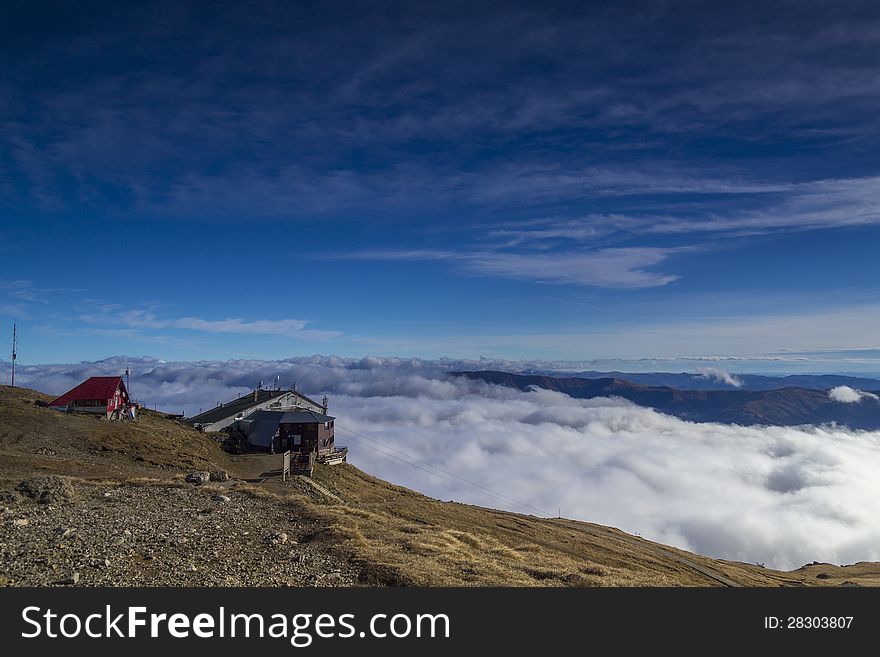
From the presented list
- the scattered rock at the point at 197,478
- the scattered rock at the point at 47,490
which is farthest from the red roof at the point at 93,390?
the scattered rock at the point at 47,490

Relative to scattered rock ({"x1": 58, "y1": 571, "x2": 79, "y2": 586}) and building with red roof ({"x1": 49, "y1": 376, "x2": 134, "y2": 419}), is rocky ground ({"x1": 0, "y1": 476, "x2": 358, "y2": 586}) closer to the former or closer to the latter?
scattered rock ({"x1": 58, "y1": 571, "x2": 79, "y2": 586})

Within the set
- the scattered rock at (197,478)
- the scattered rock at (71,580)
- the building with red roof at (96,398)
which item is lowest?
the scattered rock at (197,478)

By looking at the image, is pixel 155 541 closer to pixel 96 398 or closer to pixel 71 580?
pixel 71 580

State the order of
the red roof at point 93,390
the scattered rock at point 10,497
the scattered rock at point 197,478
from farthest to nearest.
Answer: the red roof at point 93,390 → the scattered rock at point 197,478 → the scattered rock at point 10,497

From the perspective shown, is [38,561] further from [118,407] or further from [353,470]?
[118,407]

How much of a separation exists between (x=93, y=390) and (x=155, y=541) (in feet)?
152

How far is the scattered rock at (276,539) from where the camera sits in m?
16.1

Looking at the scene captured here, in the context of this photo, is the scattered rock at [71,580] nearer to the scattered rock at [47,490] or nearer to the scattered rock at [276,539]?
the scattered rock at [276,539]

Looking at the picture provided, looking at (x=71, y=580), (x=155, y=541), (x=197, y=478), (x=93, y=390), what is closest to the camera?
(x=71, y=580)

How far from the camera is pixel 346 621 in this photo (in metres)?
9.09

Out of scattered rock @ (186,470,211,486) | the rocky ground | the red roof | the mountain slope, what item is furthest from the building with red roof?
the rocky ground

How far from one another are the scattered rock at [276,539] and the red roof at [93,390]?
149 feet

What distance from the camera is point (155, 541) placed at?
49.6ft

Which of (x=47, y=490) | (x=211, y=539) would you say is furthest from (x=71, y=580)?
(x=47, y=490)
